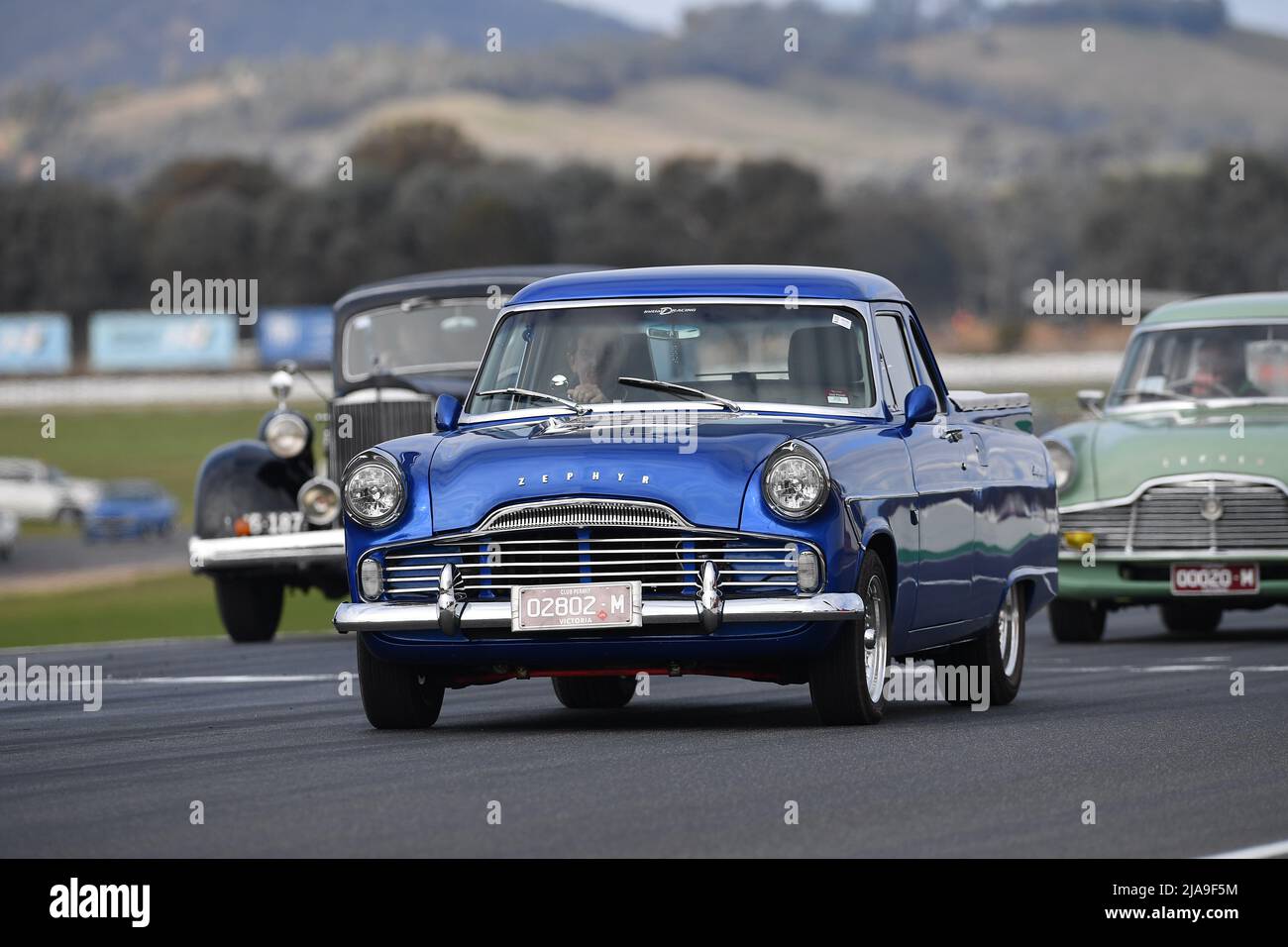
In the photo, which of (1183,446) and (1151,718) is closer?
(1151,718)

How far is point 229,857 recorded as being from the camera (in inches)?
258

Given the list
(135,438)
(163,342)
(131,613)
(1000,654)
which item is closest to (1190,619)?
(1000,654)

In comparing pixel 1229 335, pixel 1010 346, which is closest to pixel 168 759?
pixel 1229 335

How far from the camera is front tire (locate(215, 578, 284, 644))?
17453mm

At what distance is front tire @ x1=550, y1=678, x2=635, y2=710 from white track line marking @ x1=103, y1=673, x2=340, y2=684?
2191 mm

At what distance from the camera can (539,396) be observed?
10359mm

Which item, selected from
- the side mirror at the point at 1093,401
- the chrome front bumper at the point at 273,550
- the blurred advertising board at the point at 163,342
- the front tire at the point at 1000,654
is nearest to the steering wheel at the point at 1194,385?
the side mirror at the point at 1093,401

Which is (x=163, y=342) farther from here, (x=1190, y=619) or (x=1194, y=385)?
(x=1194, y=385)

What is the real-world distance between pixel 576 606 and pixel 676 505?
51cm

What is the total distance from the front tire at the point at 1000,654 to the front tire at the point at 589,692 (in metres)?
1.50

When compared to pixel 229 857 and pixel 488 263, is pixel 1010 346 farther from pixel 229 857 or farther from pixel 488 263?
pixel 229 857

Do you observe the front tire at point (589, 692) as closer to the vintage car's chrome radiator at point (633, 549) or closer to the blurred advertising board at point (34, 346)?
the vintage car's chrome radiator at point (633, 549)

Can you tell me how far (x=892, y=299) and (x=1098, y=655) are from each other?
167 inches
